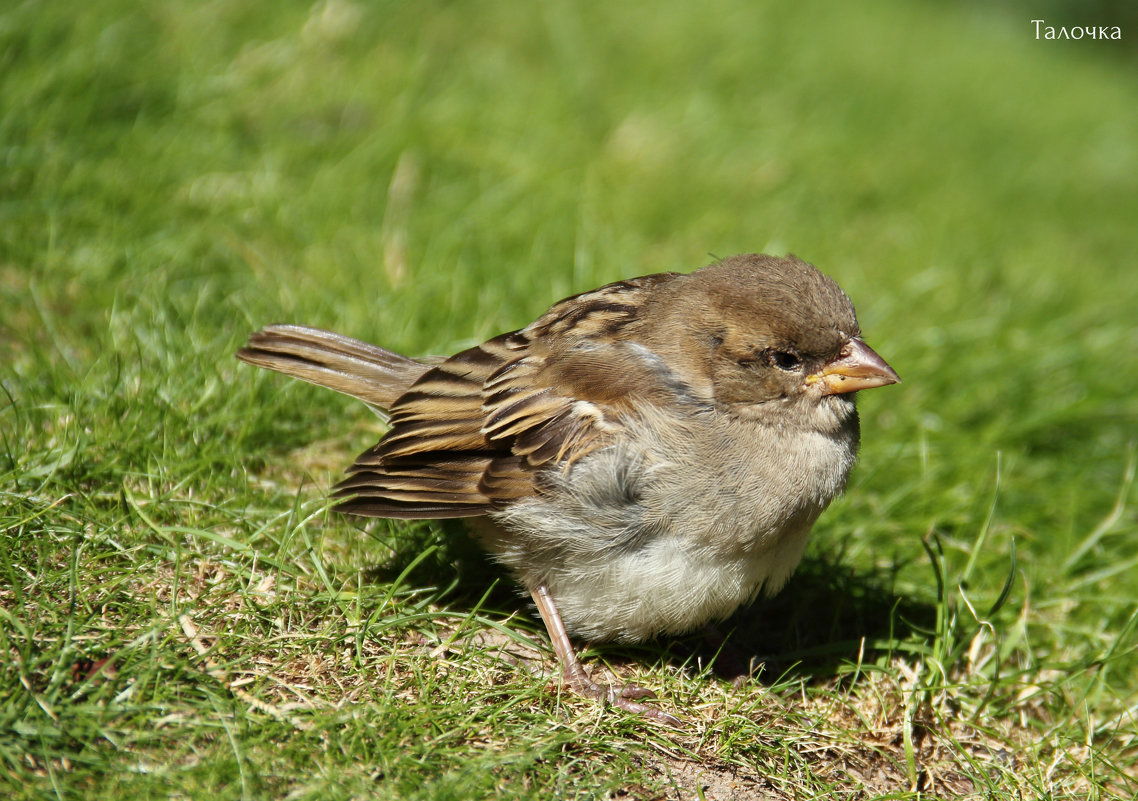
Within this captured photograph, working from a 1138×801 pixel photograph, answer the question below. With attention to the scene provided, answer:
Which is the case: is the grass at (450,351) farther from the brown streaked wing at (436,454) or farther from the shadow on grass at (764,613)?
the brown streaked wing at (436,454)

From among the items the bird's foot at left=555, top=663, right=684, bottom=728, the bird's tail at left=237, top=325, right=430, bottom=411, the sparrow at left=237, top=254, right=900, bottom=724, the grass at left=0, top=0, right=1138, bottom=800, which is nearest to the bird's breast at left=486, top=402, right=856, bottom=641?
the sparrow at left=237, top=254, right=900, bottom=724

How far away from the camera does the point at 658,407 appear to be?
3.10 metres

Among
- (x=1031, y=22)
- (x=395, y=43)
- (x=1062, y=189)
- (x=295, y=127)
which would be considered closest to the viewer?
(x=295, y=127)

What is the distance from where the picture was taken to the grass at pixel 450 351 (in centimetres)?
275

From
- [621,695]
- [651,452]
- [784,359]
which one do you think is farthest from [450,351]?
[621,695]

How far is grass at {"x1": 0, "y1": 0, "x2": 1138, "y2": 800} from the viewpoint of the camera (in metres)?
2.75

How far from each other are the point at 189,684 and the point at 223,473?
3.30 feet

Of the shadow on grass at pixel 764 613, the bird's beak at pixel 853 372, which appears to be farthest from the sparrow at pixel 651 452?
the shadow on grass at pixel 764 613

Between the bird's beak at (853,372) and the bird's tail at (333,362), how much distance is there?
1383 millimetres

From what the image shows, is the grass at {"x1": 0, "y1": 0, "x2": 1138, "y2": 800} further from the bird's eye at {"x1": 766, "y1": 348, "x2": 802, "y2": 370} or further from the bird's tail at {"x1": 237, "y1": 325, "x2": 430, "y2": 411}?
the bird's eye at {"x1": 766, "y1": 348, "x2": 802, "y2": 370}

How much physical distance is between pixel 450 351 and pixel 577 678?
1745 mm

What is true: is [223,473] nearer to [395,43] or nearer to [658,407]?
[658,407]

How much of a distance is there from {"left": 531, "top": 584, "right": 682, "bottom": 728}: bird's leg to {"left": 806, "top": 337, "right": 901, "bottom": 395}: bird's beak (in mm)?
1071

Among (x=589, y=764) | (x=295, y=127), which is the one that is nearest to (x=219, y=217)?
(x=295, y=127)
